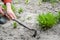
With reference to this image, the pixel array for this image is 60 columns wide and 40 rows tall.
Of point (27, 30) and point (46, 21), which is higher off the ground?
point (46, 21)

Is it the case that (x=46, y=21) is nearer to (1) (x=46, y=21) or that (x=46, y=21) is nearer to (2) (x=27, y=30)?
(1) (x=46, y=21)

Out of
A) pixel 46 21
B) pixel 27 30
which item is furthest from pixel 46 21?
pixel 27 30

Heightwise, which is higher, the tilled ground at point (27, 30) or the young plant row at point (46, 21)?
the young plant row at point (46, 21)

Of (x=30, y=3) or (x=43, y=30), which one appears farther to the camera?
(x=30, y=3)

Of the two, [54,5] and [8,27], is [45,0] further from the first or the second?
[8,27]

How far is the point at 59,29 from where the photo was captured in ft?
11.1

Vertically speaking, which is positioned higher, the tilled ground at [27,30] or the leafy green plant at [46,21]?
the leafy green plant at [46,21]

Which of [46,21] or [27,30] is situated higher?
[46,21]

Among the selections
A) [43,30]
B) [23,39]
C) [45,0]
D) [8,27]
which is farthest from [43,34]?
[45,0]

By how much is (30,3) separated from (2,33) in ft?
3.86

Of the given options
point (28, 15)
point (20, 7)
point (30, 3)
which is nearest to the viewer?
point (28, 15)

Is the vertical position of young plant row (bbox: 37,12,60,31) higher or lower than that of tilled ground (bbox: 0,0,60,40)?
higher

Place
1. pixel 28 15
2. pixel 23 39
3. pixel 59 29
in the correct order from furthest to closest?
1. pixel 28 15
2. pixel 59 29
3. pixel 23 39

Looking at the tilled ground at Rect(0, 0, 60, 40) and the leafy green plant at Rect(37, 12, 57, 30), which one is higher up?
the leafy green plant at Rect(37, 12, 57, 30)
